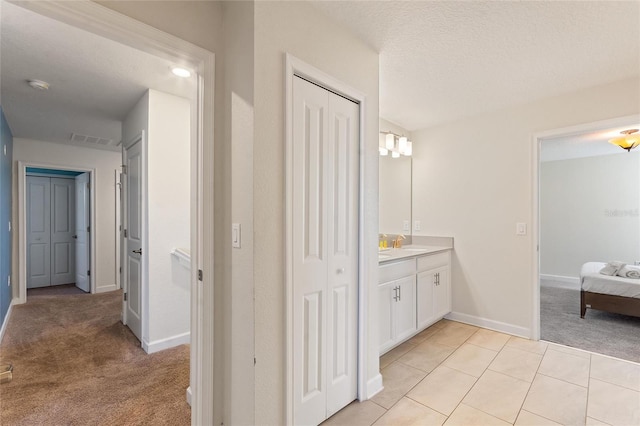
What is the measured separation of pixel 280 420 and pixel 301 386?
182 millimetres

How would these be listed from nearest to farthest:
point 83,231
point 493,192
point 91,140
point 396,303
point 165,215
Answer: point 396,303 < point 165,215 < point 493,192 < point 91,140 < point 83,231

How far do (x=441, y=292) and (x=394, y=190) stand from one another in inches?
51.4

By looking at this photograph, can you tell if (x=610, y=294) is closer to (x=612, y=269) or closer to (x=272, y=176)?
(x=612, y=269)

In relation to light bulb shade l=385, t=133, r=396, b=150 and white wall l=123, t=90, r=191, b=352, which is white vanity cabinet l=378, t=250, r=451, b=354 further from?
white wall l=123, t=90, r=191, b=352

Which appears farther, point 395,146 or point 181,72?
point 395,146

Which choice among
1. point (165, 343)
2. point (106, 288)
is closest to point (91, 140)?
point (106, 288)

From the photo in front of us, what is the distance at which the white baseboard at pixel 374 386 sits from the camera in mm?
2039

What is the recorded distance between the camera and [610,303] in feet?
11.5

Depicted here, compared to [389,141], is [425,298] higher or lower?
lower

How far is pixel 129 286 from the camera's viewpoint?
330cm

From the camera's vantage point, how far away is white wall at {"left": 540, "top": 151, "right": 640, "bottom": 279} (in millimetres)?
5031

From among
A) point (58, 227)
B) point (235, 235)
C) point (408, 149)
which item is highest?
point (408, 149)

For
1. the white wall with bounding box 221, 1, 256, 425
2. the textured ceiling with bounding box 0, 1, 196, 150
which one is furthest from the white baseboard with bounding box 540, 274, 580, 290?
→ the textured ceiling with bounding box 0, 1, 196, 150

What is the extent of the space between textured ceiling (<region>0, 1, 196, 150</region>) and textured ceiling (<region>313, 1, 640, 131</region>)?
4.13 feet
